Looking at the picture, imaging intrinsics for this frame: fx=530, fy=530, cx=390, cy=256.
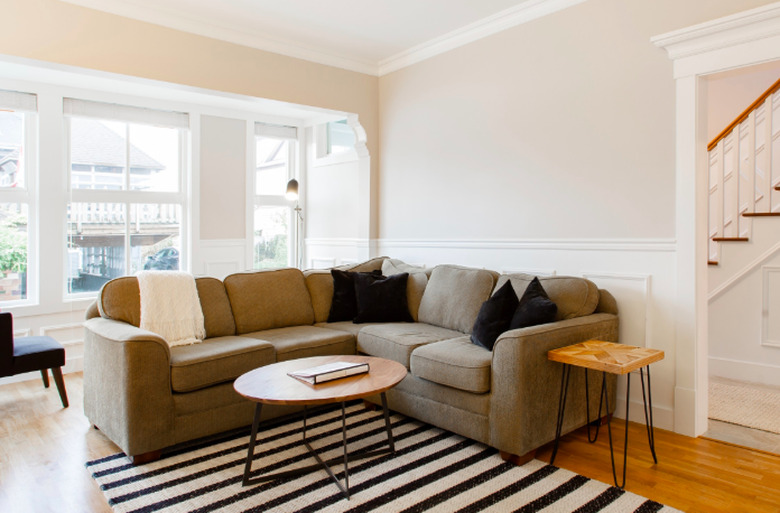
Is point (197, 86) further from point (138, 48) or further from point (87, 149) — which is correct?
point (87, 149)

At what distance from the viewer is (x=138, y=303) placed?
3.20 meters

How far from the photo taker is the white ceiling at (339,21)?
3.59 m

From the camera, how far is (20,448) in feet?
9.23

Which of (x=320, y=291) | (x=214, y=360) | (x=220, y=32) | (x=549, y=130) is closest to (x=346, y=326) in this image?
(x=320, y=291)

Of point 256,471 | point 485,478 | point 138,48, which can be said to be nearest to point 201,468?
point 256,471

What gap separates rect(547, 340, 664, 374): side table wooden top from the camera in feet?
7.73

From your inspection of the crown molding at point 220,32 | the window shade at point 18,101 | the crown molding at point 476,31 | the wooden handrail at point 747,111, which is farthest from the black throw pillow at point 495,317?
the window shade at point 18,101

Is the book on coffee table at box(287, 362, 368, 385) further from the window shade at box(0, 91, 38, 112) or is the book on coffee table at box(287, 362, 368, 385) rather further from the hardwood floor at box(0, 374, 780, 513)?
the window shade at box(0, 91, 38, 112)

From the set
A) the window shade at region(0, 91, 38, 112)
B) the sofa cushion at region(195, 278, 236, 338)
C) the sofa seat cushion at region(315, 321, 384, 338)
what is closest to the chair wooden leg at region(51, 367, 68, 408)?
the sofa cushion at region(195, 278, 236, 338)

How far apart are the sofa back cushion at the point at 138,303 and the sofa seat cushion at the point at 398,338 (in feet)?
3.03

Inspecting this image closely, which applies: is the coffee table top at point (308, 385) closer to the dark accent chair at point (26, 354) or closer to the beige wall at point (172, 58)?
the dark accent chair at point (26, 354)

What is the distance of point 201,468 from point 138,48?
9.08 feet

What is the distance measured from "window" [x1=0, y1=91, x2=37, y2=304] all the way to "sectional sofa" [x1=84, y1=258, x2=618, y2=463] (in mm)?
1774

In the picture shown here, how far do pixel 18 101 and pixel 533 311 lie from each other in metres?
4.33
